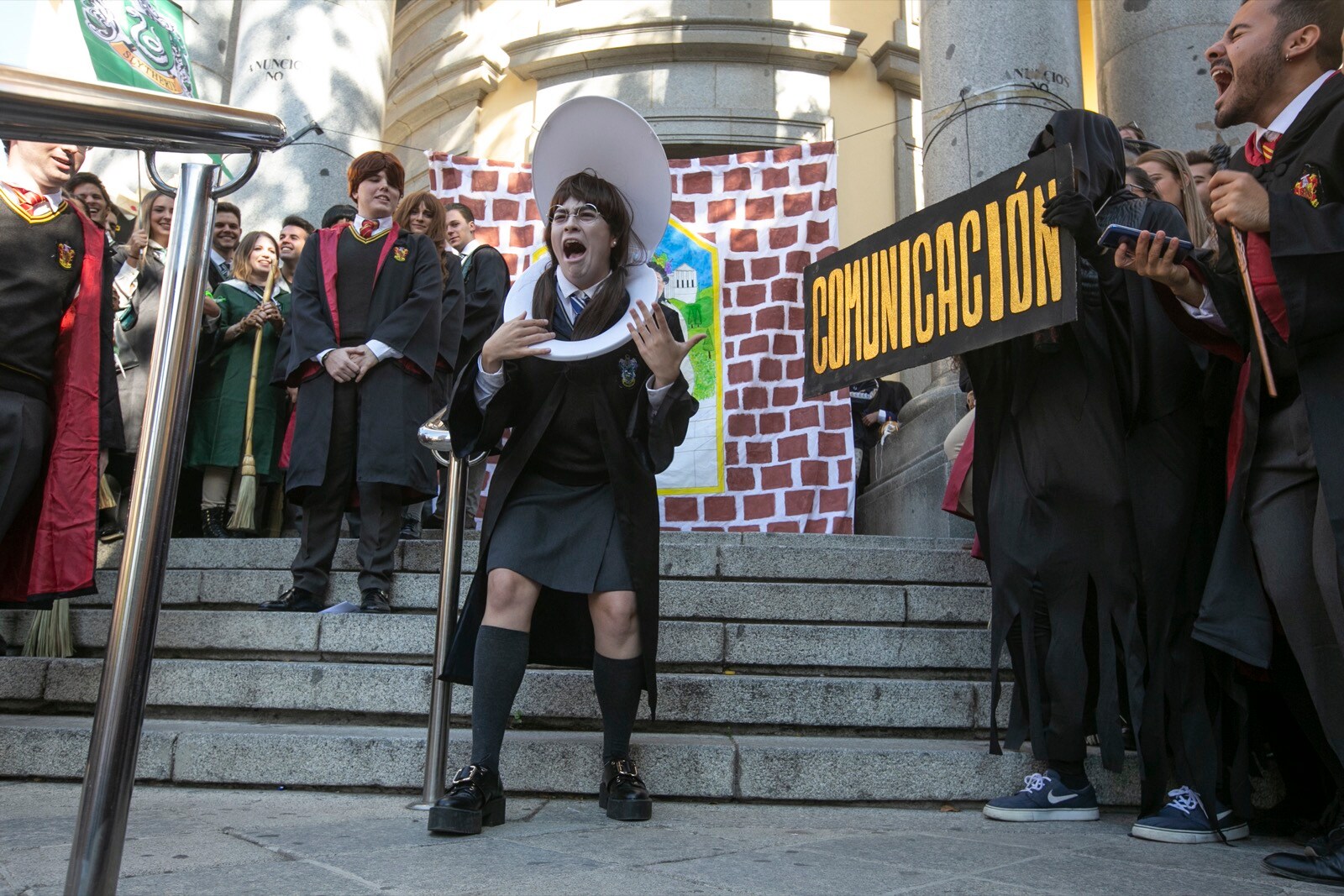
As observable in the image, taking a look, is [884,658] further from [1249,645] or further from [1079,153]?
[1079,153]

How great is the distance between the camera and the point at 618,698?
10.5ft

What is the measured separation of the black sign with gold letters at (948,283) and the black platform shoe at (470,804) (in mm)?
1778

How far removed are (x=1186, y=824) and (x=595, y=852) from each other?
5.13 ft

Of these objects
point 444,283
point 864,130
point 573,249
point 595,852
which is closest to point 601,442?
point 573,249

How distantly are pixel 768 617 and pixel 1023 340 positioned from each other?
1.63 metres

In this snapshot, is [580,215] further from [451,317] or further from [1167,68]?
[1167,68]

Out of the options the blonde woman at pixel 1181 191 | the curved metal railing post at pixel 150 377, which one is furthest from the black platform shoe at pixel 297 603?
the blonde woman at pixel 1181 191

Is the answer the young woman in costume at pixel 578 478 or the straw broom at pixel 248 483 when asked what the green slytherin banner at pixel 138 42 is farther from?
the young woman in costume at pixel 578 478

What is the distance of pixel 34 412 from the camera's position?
371cm

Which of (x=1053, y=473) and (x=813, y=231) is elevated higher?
(x=813, y=231)

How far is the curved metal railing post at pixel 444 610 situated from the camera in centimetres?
317

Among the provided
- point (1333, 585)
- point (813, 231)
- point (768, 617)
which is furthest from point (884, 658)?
point (813, 231)

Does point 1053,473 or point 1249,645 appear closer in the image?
point 1249,645

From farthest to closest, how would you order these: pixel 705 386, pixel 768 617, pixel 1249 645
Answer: pixel 705 386, pixel 768 617, pixel 1249 645
